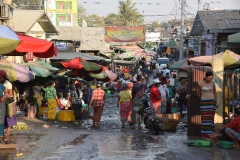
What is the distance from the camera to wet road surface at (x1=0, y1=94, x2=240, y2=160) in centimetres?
1052

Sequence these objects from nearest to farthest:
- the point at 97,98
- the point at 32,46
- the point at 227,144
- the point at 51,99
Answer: the point at 227,144, the point at 32,46, the point at 97,98, the point at 51,99

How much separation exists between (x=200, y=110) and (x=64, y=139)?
3587 millimetres

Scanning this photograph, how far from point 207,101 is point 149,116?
2677mm

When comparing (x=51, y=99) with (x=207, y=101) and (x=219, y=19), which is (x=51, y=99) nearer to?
(x=207, y=101)

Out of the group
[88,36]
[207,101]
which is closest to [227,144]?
[207,101]

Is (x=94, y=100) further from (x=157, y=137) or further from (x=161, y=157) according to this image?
(x=161, y=157)

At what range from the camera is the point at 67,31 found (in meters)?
47.1

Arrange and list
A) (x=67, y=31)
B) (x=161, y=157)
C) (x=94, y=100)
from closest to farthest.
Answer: (x=161, y=157) < (x=94, y=100) < (x=67, y=31)

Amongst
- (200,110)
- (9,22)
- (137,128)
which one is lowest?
(137,128)

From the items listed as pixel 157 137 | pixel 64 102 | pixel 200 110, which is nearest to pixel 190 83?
pixel 200 110

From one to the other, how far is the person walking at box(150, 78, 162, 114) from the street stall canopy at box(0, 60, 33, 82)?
17.9 ft

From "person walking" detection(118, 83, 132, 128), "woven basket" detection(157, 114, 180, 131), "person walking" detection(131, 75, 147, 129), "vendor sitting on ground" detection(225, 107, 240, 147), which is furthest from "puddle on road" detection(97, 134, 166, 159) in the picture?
"person walking" detection(118, 83, 132, 128)

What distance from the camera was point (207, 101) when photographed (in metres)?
13.1

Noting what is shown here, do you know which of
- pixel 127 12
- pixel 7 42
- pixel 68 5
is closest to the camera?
pixel 7 42
